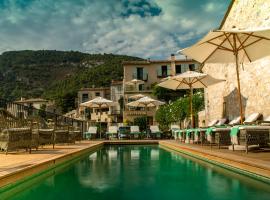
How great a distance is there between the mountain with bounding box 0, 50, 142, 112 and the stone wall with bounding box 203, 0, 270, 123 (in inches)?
2006

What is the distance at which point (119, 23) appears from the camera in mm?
24188

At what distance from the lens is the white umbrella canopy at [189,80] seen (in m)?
11.8

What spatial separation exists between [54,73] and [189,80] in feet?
262

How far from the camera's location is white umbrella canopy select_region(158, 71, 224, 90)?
11773 millimetres

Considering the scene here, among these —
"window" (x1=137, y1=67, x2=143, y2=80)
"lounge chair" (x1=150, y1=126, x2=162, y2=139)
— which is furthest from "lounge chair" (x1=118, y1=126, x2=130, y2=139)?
"window" (x1=137, y1=67, x2=143, y2=80)

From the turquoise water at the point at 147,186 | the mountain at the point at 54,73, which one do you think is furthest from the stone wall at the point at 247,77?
the mountain at the point at 54,73

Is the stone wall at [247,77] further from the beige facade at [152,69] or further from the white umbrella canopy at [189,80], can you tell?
the beige facade at [152,69]

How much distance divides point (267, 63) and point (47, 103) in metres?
63.8

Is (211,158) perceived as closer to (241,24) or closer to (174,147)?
(174,147)

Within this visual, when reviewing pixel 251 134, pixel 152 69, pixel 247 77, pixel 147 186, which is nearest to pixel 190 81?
pixel 247 77

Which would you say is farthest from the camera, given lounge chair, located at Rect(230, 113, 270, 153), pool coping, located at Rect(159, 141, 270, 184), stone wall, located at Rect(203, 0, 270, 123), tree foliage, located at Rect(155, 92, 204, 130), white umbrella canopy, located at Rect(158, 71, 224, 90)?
tree foliage, located at Rect(155, 92, 204, 130)

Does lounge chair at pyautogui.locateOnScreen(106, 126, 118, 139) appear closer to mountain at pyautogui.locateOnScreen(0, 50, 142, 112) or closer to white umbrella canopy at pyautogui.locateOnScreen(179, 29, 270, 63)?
white umbrella canopy at pyautogui.locateOnScreen(179, 29, 270, 63)

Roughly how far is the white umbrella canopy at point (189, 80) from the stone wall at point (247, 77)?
31.4 inches

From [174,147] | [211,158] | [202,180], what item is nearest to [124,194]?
[202,180]
